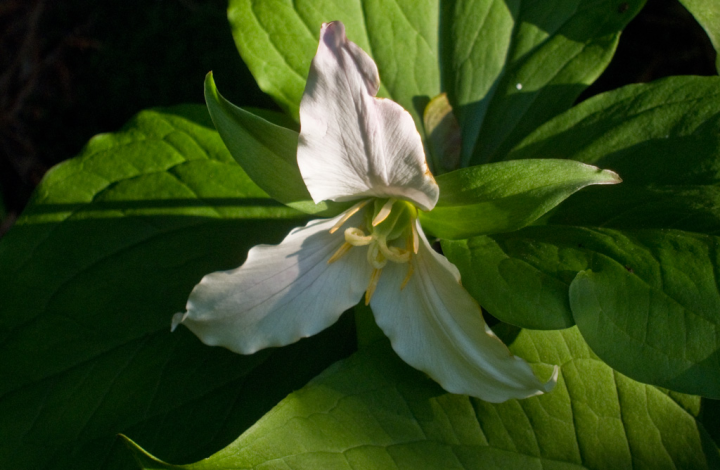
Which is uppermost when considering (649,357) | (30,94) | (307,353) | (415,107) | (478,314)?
(30,94)

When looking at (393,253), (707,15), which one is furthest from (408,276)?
(707,15)

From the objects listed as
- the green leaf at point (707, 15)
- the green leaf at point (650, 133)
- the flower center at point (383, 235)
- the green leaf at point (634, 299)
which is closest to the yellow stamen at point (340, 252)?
the flower center at point (383, 235)

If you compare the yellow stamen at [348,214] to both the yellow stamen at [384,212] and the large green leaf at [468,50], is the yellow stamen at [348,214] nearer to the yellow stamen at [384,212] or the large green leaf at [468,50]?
the yellow stamen at [384,212]

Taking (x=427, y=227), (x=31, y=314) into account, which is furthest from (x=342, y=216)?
(x=31, y=314)

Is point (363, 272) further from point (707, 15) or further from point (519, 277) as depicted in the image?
point (707, 15)

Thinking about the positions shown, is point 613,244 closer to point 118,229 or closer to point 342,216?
point 342,216

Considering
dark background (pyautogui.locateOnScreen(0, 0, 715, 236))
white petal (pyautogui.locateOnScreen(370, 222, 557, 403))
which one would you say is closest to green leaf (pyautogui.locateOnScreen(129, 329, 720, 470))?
white petal (pyautogui.locateOnScreen(370, 222, 557, 403))

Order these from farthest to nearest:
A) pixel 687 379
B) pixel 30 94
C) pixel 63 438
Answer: pixel 30 94
pixel 63 438
pixel 687 379

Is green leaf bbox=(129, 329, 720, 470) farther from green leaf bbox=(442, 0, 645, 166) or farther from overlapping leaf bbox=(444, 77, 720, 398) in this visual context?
green leaf bbox=(442, 0, 645, 166)
